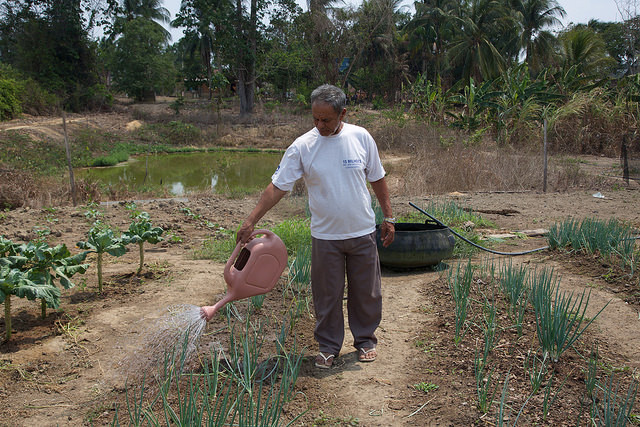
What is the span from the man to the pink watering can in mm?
122

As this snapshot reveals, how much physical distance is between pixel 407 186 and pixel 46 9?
27.0 meters

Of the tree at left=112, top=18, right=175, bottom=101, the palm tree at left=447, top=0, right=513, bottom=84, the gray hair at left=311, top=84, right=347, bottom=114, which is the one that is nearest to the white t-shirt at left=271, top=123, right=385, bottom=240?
the gray hair at left=311, top=84, right=347, bottom=114

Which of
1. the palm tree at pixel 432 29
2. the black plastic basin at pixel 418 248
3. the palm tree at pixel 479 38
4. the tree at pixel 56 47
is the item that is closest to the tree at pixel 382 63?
the palm tree at pixel 432 29

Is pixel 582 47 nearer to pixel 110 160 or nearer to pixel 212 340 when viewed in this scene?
pixel 110 160

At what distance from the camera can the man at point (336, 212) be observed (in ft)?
9.91

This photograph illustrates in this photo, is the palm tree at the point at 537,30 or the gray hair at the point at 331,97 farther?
the palm tree at the point at 537,30

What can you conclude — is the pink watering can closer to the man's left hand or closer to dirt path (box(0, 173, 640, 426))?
dirt path (box(0, 173, 640, 426))

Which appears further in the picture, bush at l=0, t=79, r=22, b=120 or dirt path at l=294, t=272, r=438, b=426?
bush at l=0, t=79, r=22, b=120

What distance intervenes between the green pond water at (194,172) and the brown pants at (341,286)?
8819 mm

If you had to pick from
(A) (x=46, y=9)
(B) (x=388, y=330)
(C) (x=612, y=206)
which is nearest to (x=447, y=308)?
(B) (x=388, y=330)

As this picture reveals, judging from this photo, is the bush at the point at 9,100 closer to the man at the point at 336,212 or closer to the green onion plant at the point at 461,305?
the man at the point at 336,212

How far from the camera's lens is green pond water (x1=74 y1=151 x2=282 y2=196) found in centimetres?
1477

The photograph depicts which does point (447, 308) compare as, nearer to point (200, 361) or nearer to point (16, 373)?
point (200, 361)

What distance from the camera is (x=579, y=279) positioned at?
4.47 meters
